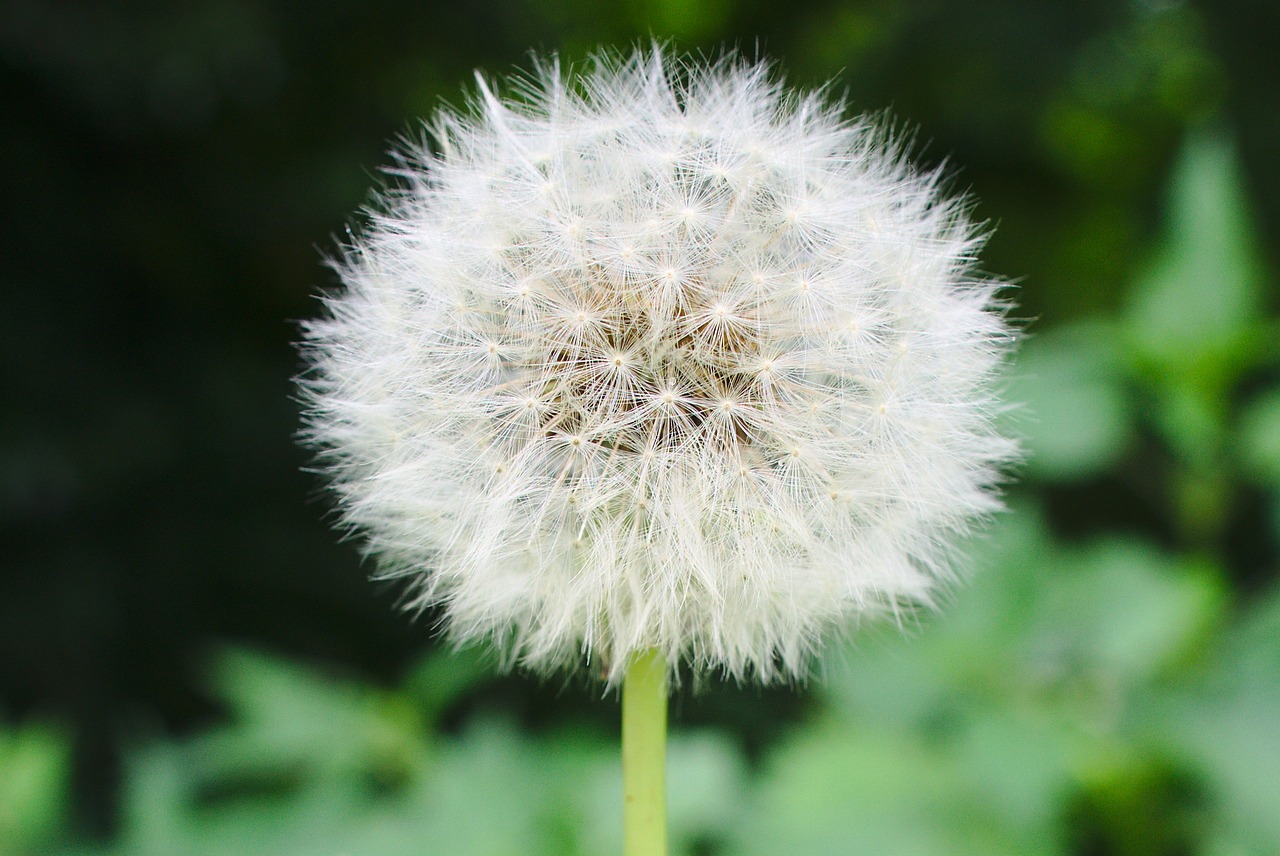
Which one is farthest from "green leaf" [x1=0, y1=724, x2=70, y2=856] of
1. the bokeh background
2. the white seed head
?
the white seed head

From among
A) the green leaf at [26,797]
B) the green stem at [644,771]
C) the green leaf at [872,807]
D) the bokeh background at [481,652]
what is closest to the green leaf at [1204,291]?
the bokeh background at [481,652]

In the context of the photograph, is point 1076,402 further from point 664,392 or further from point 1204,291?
point 664,392

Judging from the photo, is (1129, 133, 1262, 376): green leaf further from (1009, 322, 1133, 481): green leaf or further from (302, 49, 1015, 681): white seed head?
(302, 49, 1015, 681): white seed head

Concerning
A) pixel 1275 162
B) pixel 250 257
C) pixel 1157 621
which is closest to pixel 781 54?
pixel 1275 162

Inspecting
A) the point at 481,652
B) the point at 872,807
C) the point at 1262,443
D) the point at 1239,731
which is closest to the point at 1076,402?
the point at 1262,443

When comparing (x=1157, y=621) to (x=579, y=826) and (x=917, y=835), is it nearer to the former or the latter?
(x=917, y=835)

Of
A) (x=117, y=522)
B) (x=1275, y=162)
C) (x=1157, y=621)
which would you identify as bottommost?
(x=1157, y=621)

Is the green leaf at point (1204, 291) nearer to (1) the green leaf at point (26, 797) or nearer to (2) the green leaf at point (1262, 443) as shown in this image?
(2) the green leaf at point (1262, 443)
